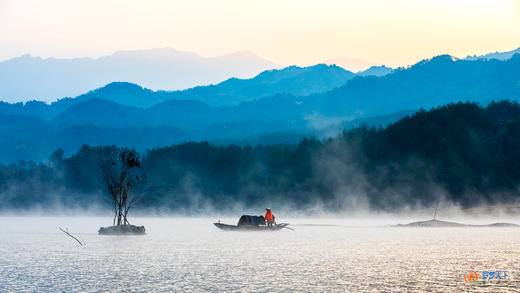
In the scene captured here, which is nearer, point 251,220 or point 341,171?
point 251,220

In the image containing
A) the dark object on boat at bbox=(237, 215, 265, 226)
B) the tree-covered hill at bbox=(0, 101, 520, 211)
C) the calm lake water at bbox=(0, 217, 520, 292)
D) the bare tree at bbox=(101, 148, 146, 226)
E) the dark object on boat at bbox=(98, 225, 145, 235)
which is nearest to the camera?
the calm lake water at bbox=(0, 217, 520, 292)

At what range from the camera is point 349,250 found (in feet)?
170

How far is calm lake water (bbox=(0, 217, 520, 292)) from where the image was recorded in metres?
31.5

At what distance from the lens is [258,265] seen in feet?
134

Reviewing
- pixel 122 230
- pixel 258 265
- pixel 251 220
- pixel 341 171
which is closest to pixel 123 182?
pixel 122 230

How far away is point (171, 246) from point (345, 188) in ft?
284

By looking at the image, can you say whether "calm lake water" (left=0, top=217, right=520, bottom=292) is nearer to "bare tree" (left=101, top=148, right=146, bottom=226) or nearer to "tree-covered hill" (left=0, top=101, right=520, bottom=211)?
"bare tree" (left=101, top=148, right=146, bottom=226)

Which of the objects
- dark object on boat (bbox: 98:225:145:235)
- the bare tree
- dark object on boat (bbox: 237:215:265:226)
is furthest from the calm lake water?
dark object on boat (bbox: 237:215:265:226)

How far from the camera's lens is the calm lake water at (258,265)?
103ft

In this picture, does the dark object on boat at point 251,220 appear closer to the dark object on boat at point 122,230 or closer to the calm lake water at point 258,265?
the dark object on boat at point 122,230

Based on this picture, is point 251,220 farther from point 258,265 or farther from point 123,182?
point 258,265

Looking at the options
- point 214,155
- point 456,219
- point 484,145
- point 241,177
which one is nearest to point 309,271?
point 456,219

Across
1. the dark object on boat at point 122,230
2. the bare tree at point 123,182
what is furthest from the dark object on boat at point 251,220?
the dark object on boat at point 122,230

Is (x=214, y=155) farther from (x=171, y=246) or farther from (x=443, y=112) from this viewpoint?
(x=171, y=246)
